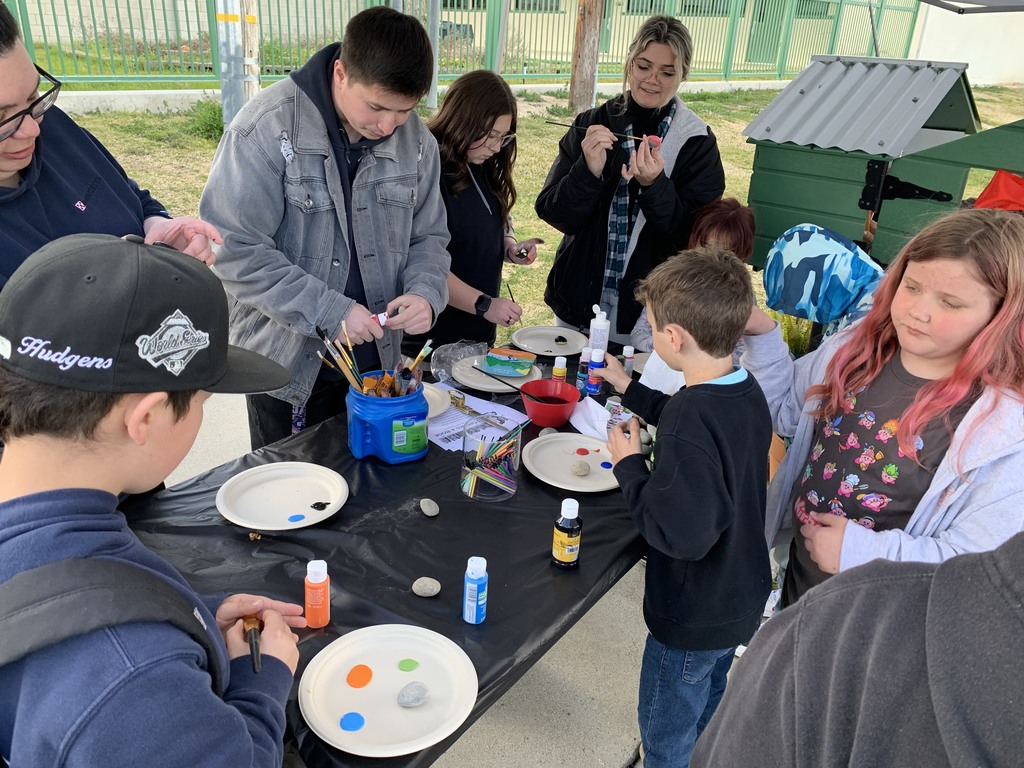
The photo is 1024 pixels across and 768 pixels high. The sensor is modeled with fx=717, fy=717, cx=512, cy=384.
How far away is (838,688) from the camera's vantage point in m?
0.57

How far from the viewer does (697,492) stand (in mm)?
1481

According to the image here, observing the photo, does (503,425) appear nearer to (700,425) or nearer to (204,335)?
(700,425)

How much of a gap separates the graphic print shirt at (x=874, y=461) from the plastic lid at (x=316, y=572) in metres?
1.17

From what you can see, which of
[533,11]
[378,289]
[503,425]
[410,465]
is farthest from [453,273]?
[533,11]

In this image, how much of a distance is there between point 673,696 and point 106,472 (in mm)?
1455

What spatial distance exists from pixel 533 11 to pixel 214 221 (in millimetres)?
11505

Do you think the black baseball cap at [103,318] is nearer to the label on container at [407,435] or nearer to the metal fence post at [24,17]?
the label on container at [407,435]

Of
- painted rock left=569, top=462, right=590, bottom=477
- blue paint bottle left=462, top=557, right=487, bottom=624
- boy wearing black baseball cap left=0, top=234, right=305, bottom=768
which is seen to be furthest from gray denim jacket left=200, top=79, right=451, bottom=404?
boy wearing black baseball cap left=0, top=234, right=305, bottom=768

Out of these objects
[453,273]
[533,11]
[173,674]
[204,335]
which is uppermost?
[533,11]

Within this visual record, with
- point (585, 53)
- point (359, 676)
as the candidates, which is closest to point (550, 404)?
point (359, 676)

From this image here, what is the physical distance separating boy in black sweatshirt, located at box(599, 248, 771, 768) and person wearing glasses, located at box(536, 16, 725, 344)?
123cm

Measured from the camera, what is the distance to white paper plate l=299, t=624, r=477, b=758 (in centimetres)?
115

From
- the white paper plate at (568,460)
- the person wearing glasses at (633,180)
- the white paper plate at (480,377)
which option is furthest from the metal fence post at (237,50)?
the white paper plate at (568,460)

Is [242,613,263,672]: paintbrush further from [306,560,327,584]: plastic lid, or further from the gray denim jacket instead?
the gray denim jacket
